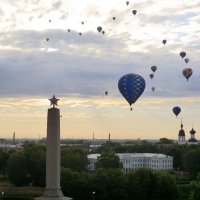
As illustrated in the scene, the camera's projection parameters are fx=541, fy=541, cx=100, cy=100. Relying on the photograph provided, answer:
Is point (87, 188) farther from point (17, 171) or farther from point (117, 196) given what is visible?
point (17, 171)

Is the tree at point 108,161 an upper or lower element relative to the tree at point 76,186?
upper

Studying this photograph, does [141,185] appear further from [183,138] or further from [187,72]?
[183,138]

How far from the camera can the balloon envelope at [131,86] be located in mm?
48250

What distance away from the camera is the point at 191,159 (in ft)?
294

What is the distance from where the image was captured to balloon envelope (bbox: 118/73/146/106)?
1900 inches

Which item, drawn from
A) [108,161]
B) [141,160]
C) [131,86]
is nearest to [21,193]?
[131,86]

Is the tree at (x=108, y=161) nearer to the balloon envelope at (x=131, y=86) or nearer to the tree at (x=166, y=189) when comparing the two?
the tree at (x=166, y=189)

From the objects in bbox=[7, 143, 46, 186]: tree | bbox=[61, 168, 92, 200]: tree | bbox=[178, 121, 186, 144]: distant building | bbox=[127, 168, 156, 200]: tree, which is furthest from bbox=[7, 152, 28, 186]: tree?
bbox=[178, 121, 186, 144]: distant building

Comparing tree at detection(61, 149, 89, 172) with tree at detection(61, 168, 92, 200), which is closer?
tree at detection(61, 168, 92, 200)

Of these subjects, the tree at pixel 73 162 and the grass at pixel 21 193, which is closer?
the grass at pixel 21 193

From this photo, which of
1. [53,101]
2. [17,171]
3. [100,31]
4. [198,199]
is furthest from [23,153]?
[53,101]

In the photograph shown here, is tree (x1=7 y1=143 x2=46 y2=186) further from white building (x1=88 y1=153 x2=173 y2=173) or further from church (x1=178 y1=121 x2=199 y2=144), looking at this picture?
church (x1=178 y1=121 x2=199 y2=144)

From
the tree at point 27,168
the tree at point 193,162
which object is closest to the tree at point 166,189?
the tree at point 27,168

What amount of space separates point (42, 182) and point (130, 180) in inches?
556
